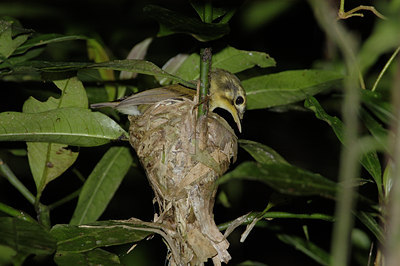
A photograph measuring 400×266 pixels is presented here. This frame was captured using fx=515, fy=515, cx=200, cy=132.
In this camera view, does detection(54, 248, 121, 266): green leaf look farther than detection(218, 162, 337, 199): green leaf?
Yes

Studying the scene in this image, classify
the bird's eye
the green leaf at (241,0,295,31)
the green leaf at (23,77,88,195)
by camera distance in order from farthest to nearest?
the bird's eye, the green leaf at (241,0,295,31), the green leaf at (23,77,88,195)

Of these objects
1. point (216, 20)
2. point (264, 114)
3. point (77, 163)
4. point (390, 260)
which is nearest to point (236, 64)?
point (216, 20)

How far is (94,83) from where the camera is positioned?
318 cm

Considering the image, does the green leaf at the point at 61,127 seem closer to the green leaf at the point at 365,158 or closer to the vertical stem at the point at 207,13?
the vertical stem at the point at 207,13

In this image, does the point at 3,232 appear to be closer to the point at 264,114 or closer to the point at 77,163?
the point at 77,163

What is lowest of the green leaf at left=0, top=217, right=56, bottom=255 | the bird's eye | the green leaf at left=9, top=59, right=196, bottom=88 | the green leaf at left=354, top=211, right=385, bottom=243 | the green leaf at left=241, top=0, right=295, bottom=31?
the green leaf at left=0, top=217, right=56, bottom=255

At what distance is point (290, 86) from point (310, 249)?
1006 millimetres

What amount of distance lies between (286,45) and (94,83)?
1871mm

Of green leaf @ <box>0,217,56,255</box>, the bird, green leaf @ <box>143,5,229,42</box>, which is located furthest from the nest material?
green leaf @ <box>0,217,56,255</box>

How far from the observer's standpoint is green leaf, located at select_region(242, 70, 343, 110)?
2.89 m

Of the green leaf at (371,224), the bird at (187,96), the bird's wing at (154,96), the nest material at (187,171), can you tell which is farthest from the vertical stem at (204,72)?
the green leaf at (371,224)

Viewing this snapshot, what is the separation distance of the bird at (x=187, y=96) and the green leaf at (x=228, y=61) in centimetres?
8

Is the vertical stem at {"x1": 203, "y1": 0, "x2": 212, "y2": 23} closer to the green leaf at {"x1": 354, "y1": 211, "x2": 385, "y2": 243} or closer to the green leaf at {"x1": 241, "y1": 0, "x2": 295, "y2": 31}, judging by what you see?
the green leaf at {"x1": 241, "y1": 0, "x2": 295, "y2": 31}

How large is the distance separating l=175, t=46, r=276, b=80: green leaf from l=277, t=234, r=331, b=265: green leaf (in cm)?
108
